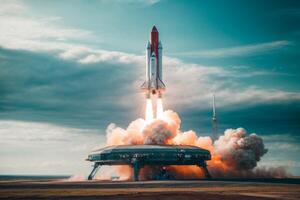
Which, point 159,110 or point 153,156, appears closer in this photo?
point 153,156

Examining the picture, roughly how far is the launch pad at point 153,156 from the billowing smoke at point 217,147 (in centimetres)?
858

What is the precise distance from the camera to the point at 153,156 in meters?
162

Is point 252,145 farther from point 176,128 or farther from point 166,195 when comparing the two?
point 166,195

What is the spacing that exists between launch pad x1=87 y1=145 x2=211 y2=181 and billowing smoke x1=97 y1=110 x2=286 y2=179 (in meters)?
8.58

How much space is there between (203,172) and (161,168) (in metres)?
15.1

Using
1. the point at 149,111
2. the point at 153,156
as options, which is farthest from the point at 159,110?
the point at 153,156

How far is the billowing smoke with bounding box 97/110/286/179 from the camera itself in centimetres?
17838

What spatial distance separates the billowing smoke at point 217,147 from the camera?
7023 inches

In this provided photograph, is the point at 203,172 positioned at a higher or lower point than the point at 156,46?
lower

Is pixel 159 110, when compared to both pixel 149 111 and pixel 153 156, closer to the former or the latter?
pixel 149 111

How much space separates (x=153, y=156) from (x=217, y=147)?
3611 cm

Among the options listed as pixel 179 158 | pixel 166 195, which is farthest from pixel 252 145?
pixel 166 195

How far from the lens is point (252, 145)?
182875 mm

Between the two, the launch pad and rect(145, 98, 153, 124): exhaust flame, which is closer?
the launch pad
